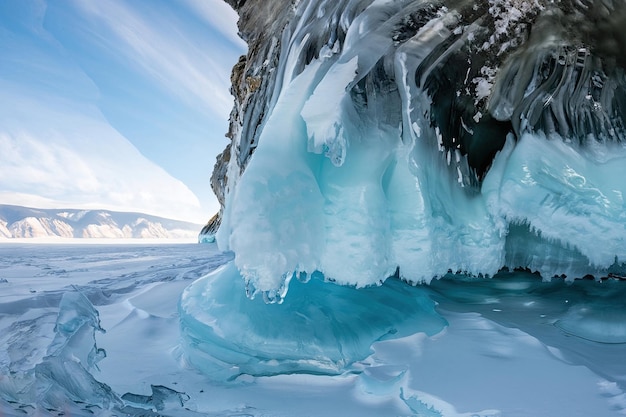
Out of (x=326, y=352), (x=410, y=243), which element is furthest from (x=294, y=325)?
(x=410, y=243)

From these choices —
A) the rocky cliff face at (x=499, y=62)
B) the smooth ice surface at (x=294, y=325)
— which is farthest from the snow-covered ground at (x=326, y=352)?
the rocky cliff face at (x=499, y=62)

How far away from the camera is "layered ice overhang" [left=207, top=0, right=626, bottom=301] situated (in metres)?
1.88

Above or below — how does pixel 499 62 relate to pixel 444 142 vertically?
above

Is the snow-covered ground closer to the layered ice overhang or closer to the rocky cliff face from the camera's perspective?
the layered ice overhang

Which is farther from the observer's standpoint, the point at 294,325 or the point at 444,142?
the point at 444,142

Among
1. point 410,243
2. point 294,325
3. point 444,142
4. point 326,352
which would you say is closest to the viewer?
point 326,352

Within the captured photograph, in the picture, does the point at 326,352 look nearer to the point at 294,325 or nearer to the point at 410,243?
the point at 294,325

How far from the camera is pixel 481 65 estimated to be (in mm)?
2574

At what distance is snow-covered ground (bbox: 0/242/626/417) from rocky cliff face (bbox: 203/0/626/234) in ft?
3.58

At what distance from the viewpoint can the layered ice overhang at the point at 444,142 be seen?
1881 millimetres

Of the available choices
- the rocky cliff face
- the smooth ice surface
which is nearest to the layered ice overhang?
the rocky cliff face

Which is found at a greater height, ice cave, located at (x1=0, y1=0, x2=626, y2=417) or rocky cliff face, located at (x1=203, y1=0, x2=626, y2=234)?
rocky cliff face, located at (x1=203, y1=0, x2=626, y2=234)

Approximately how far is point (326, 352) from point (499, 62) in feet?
7.76

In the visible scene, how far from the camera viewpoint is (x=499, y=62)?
2570 mm
